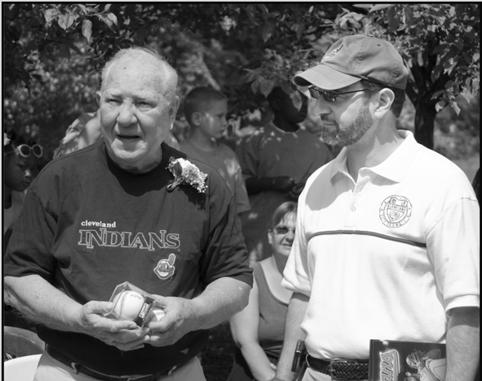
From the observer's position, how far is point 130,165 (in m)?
3.01

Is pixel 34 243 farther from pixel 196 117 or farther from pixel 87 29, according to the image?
pixel 196 117

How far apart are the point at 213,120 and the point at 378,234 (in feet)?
13.1

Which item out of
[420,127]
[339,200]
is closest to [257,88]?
[420,127]

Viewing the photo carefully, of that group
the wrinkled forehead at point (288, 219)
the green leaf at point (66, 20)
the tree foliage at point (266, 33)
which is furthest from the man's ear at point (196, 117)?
the wrinkled forehead at point (288, 219)

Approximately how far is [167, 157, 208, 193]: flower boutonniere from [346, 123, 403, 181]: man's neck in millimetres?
523

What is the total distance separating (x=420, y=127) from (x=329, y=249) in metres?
3.72

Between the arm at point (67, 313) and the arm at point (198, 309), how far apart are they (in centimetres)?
7

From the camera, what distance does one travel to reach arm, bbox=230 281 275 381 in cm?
491

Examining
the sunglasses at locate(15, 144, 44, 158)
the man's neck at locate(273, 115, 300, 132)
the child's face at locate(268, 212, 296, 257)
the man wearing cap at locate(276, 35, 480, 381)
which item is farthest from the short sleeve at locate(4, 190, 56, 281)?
the man's neck at locate(273, 115, 300, 132)

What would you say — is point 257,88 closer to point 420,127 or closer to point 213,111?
point 213,111

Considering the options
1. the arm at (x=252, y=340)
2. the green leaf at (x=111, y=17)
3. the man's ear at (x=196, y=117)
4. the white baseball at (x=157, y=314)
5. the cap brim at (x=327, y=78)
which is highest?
the cap brim at (x=327, y=78)

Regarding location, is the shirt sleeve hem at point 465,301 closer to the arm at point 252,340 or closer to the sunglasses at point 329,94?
the sunglasses at point 329,94

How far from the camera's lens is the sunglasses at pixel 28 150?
6.67 meters

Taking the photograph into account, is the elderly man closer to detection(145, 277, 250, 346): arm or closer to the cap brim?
detection(145, 277, 250, 346): arm
